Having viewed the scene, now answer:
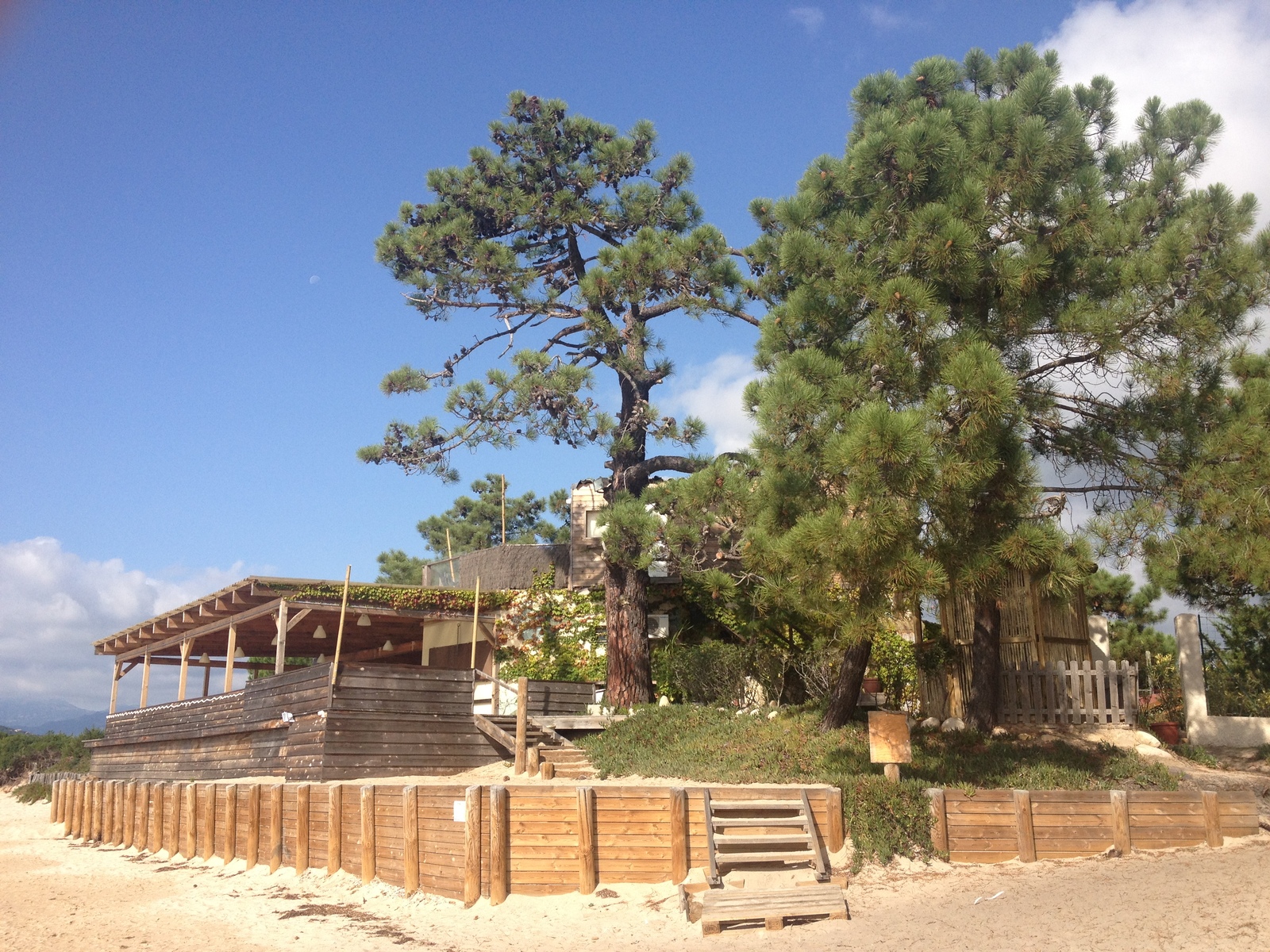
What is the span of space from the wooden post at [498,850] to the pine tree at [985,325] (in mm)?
3743

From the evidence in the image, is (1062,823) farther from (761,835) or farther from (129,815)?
(129,815)

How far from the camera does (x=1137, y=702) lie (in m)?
14.7

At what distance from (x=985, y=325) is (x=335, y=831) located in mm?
9435

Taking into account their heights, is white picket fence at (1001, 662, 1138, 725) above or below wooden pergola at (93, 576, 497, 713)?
below

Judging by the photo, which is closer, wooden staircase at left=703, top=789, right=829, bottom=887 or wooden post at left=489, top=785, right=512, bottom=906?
wooden staircase at left=703, top=789, right=829, bottom=887

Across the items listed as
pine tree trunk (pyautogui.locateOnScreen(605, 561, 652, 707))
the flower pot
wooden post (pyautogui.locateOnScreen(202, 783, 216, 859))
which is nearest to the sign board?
the flower pot

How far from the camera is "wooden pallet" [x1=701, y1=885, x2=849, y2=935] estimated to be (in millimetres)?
8570

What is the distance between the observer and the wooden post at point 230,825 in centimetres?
1387

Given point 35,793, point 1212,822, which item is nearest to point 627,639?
point 1212,822

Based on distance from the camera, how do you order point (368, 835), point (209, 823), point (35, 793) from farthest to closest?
point (35, 793) → point (209, 823) → point (368, 835)

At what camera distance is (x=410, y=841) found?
419 inches

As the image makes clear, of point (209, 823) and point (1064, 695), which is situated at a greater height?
point (1064, 695)

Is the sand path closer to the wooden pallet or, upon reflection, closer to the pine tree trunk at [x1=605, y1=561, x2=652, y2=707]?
the wooden pallet

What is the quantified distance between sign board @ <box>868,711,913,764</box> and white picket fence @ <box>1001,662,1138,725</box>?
14.3 ft
